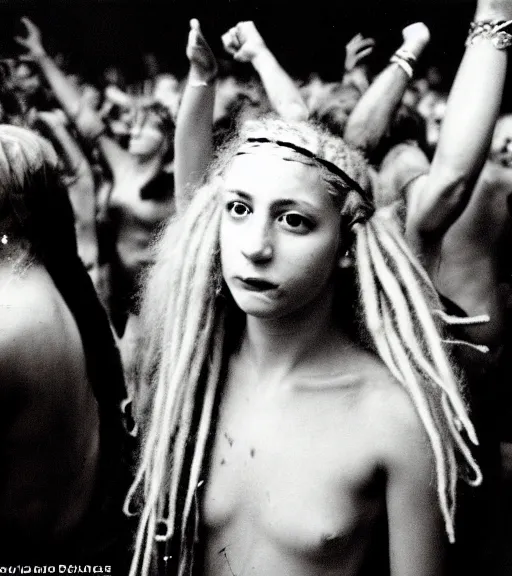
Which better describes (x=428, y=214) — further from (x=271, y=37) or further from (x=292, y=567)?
(x=292, y=567)

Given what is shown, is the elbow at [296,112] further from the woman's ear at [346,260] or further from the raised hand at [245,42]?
the woman's ear at [346,260]

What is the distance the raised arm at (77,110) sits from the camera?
131cm

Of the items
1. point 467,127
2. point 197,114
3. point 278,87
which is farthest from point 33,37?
point 467,127

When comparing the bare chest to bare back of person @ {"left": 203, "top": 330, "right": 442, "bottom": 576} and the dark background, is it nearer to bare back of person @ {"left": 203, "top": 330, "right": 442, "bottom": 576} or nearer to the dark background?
bare back of person @ {"left": 203, "top": 330, "right": 442, "bottom": 576}

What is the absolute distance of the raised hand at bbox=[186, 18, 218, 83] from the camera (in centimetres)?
128

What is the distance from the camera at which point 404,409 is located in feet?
3.51

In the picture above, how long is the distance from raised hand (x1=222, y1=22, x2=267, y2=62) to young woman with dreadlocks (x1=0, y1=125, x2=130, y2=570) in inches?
→ 15.6

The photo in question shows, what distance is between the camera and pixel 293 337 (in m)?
1.13

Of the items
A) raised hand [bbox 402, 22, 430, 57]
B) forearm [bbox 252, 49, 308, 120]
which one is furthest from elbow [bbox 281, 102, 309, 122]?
raised hand [bbox 402, 22, 430, 57]

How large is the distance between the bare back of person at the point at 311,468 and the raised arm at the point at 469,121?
304 mm

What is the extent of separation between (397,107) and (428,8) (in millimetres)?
185

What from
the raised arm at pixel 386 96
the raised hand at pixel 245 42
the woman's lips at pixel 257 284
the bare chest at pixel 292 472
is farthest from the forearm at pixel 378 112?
the bare chest at pixel 292 472

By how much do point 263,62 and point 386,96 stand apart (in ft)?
0.77

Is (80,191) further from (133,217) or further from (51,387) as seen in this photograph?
(51,387)
